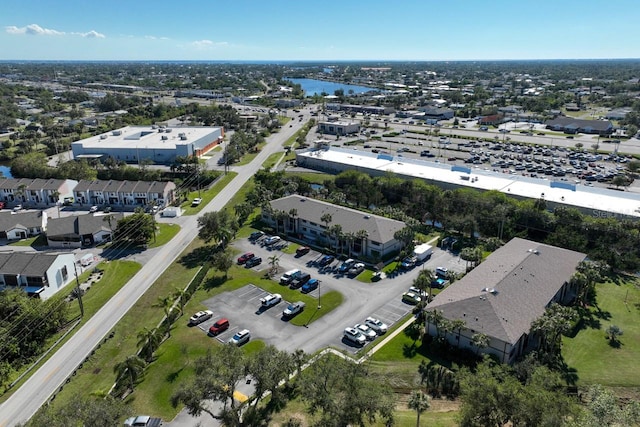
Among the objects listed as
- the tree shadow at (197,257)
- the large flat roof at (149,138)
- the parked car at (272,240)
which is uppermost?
the large flat roof at (149,138)

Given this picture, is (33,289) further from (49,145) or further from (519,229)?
(49,145)

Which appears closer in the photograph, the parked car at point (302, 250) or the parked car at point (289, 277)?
the parked car at point (289, 277)

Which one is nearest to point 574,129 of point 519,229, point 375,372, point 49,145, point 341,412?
point 519,229

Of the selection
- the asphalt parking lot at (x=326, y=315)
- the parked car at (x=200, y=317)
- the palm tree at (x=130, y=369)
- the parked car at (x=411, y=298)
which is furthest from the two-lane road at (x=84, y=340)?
the parked car at (x=411, y=298)

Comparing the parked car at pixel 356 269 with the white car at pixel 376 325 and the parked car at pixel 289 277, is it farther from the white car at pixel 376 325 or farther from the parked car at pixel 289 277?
the white car at pixel 376 325

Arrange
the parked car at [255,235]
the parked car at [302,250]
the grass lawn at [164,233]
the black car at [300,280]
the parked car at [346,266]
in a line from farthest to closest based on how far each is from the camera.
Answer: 1. the parked car at [255,235]
2. the grass lawn at [164,233]
3. the parked car at [302,250]
4. the parked car at [346,266]
5. the black car at [300,280]

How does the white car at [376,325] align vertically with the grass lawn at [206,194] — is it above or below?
below

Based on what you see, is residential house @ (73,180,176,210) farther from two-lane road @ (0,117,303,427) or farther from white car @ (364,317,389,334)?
white car @ (364,317,389,334)
